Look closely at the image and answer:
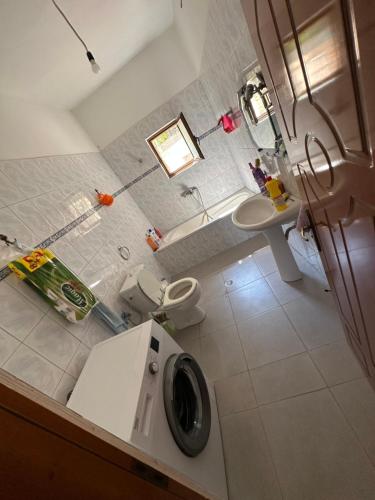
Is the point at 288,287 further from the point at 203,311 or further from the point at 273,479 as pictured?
the point at 273,479

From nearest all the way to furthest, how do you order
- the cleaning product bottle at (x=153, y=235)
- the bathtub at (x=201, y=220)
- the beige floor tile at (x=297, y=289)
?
the beige floor tile at (x=297, y=289) < the bathtub at (x=201, y=220) < the cleaning product bottle at (x=153, y=235)

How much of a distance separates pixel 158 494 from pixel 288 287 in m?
1.75

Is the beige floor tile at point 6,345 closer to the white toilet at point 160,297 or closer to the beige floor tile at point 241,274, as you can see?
the white toilet at point 160,297

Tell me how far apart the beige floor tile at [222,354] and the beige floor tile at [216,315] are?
67mm

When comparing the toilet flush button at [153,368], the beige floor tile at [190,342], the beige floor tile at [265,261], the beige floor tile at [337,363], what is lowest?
the beige floor tile at [337,363]

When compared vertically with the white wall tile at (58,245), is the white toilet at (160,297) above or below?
below

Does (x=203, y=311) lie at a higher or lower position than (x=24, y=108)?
lower

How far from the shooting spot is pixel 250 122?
1.84 metres

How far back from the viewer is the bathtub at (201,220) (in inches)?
121

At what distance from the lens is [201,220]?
10.8 feet

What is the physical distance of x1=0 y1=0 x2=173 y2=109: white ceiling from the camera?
1.52 meters

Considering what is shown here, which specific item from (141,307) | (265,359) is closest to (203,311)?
(141,307)

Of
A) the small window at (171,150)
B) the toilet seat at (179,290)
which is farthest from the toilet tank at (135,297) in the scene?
the small window at (171,150)

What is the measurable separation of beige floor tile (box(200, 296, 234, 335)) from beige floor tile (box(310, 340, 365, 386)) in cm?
78
